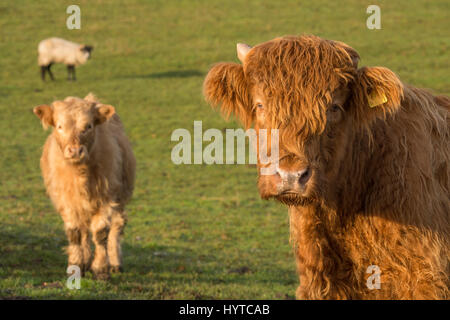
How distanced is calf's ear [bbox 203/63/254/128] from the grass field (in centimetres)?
390

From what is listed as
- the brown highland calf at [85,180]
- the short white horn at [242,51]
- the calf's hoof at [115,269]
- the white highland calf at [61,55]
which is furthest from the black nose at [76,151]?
the white highland calf at [61,55]

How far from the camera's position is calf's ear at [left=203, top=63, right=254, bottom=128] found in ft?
16.6

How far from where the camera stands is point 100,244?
392 inches

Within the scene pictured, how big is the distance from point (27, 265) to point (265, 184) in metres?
6.51

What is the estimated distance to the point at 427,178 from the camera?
16.4ft

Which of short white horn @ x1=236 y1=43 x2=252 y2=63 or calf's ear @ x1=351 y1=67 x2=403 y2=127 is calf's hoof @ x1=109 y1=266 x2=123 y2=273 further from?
calf's ear @ x1=351 y1=67 x2=403 y2=127

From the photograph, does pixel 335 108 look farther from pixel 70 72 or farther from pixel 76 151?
pixel 70 72

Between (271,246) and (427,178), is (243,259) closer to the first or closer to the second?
(271,246)

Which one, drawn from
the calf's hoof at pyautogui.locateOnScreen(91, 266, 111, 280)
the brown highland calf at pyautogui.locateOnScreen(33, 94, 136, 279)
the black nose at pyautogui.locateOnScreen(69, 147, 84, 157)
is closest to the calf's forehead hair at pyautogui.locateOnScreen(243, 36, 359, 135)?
the black nose at pyautogui.locateOnScreen(69, 147, 84, 157)

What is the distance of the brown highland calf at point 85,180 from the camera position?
983 cm

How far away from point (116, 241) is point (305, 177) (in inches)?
266

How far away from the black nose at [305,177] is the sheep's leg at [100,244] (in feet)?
19.2

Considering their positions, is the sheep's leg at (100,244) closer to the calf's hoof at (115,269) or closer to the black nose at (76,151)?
the calf's hoof at (115,269)
